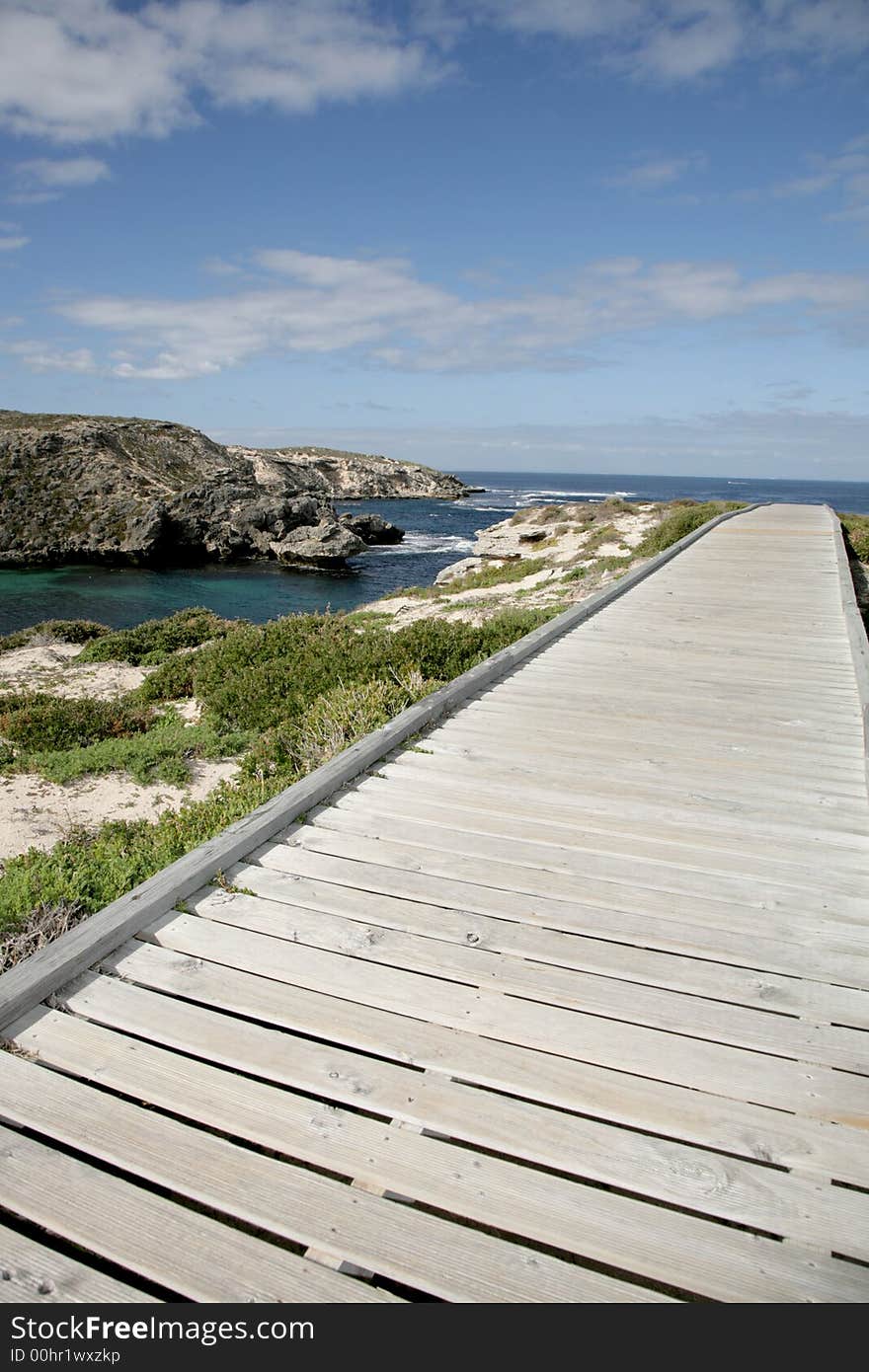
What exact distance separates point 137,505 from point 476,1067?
50232 millimetres

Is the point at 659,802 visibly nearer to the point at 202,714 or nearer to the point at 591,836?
the point at 591,836

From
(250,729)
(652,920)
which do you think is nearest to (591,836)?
(652,920)

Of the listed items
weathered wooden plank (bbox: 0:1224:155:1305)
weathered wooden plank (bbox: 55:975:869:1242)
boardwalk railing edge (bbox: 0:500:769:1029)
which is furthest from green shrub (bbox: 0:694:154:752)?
weathered wooden plank (bbox: 0:1224:155:1305)

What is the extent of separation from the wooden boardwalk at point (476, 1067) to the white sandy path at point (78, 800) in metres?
4.46

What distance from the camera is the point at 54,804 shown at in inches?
321

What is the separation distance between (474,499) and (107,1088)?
11652cm

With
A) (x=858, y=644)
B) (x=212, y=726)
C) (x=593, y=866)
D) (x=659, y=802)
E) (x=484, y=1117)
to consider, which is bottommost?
(x=212, y=726)

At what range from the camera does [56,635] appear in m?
20.5

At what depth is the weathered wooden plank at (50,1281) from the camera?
5.77 feet

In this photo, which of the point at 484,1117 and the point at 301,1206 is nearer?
the point at 301,1206

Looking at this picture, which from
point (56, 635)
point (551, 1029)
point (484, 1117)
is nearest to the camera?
point (484, 1117)

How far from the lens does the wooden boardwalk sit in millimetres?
1877

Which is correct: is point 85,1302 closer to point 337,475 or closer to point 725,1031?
point 725,1031

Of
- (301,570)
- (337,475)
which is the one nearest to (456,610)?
(301,570)
